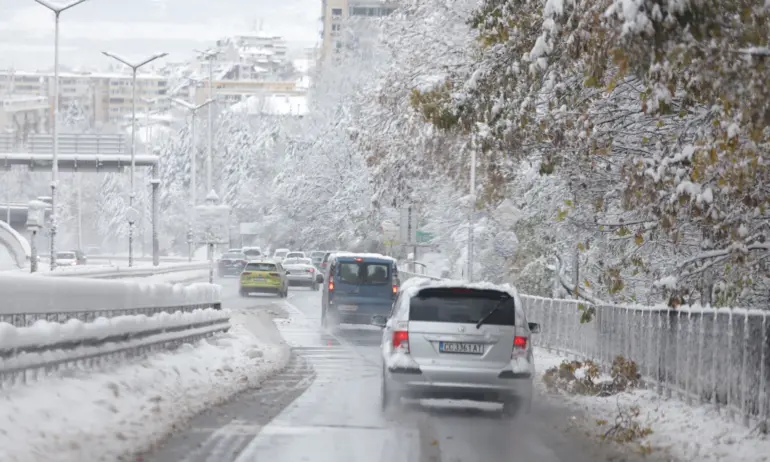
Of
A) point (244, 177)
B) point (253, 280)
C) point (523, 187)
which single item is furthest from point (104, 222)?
point (523, 187)

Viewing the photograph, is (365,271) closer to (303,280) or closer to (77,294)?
(77,294)

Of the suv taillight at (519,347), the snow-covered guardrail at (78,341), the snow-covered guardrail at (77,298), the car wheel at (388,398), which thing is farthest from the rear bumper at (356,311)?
the suv taillight at (519,347)

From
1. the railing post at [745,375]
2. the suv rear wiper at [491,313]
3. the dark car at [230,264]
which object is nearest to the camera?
the railing post at [745,375]

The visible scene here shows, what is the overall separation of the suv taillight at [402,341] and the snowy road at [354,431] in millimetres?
767

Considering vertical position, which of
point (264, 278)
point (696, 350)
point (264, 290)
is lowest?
point (264, 290)

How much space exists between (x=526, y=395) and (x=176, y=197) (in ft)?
467

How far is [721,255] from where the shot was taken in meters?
16.7

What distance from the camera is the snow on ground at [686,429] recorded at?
1246cm

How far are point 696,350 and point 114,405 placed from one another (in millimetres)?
7000

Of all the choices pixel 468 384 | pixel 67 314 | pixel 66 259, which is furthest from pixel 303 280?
pixel 468 384

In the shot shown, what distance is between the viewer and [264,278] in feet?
180

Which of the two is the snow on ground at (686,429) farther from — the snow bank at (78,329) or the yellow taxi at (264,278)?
the yellow taxi at (264,278)

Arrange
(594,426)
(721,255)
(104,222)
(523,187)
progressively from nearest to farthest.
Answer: (594,426) → (721,255) → (523,187) → (104,222)

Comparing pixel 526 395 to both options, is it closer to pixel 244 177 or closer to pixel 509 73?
pixel 509 73
